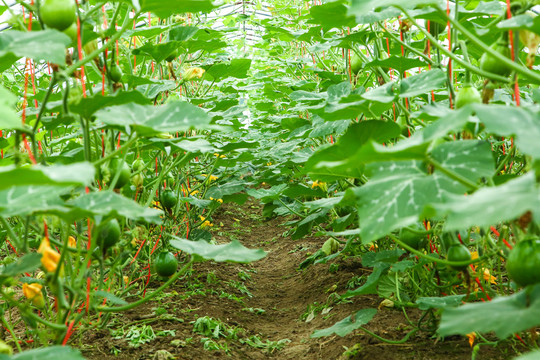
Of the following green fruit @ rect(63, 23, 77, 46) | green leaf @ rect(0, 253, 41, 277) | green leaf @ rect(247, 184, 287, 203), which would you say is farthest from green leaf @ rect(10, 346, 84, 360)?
green leaf @ rect(247, 184, 287, 203)

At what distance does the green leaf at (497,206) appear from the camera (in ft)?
1.71

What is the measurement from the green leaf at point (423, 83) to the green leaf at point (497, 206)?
685mm

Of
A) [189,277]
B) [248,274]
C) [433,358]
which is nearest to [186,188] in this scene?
[189,277]

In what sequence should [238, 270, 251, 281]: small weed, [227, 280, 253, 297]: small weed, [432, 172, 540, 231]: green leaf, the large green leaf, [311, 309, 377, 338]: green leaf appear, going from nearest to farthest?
1. [432, 172, 540, 231]: green leaf
2. the large green leaf
3. [311, 309, 377, 338]: green leaf
4. [227, 280, 253, 297]: small weed
5. [238, 270, 251, 281]: small weed

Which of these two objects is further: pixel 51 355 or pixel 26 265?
pixel 26 265

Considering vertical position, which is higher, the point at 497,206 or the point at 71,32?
the point at 71,32

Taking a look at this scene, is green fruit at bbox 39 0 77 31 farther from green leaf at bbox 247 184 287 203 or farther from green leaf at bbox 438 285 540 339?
green leaf at bbox 247 184 287 203

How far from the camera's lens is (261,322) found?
256 centimetres

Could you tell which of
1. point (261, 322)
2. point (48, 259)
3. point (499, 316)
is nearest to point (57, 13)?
point (48, 259)

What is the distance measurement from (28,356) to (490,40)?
1.57m

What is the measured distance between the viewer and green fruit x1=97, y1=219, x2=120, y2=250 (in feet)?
3.84

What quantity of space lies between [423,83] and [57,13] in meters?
0.95

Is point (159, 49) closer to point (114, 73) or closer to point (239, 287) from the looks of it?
point (114, 73)

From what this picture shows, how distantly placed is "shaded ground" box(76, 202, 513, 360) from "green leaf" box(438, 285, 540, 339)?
2.60 ft
